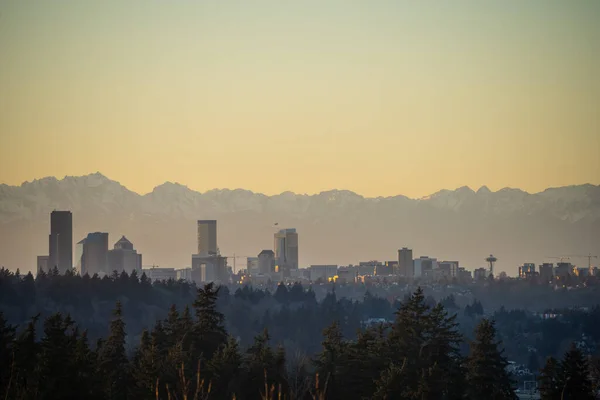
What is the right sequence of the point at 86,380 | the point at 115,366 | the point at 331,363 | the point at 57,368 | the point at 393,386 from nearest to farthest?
the point at 86,380 < the point at 57,368 < the point at 393,386 < the point at 331,363 < the point at 115,366

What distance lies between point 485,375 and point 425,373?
392cm

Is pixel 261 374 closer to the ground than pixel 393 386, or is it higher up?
higher up

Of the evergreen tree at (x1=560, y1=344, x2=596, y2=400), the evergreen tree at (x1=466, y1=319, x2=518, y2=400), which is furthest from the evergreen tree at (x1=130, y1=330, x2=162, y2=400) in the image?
the evergreen tree at (x1=560, y1=344, x2=596, y2=400)

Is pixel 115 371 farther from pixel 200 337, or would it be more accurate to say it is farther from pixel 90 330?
pixel 90 330

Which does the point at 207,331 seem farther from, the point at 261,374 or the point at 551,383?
the point at 551,383

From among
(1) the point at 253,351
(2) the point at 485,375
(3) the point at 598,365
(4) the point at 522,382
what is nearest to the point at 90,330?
(4) the point at 522,382

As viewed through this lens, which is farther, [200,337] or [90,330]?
[90,330]

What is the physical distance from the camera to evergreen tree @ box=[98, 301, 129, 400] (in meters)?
62.3

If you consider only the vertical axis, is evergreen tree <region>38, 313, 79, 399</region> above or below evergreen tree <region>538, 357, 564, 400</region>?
above

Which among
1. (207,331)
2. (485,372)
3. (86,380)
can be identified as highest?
(207,331)

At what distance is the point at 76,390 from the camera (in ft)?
165

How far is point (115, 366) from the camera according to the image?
72.4 meters

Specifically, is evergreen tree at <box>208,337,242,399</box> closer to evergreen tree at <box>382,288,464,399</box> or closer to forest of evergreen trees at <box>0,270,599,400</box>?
forest of evergreen trees at <box>0,270,599,400</box>

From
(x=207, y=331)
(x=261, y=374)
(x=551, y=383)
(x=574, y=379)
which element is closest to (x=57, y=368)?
(x=261, y=374)
